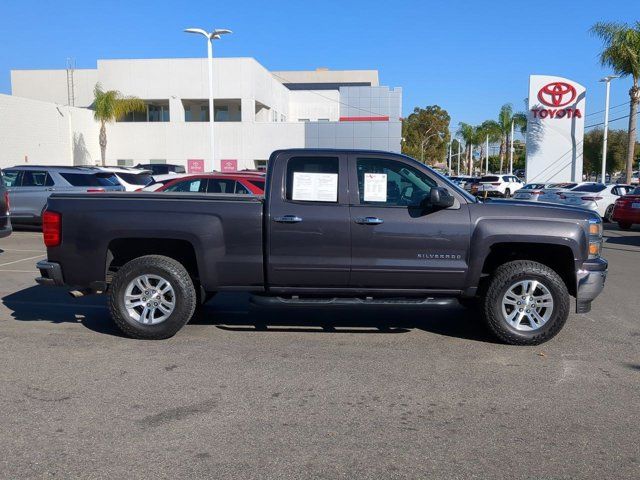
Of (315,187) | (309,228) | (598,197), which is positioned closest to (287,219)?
(309,228)

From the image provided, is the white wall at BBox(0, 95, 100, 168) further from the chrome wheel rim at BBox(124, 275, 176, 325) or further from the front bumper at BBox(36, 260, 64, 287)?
the chrome wheel rim at BBox(124, 275, 176, 325)

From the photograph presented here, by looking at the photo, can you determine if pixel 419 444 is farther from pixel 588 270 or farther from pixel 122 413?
pixel 588 270

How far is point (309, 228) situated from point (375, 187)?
83 cm

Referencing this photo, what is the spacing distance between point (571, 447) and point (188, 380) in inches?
119

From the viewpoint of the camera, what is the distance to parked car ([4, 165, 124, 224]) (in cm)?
1572

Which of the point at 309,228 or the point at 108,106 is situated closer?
the point at 309,228

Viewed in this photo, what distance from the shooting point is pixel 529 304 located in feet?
20.1

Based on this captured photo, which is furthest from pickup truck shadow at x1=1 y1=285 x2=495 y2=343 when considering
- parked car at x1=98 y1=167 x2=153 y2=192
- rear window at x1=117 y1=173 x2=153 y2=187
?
rear window at x1=117 y1=173 x2=153 y2=187

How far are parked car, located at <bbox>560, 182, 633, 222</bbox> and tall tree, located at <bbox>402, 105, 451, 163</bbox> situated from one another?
60522mm

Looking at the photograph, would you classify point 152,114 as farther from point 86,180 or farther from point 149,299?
point 149,299

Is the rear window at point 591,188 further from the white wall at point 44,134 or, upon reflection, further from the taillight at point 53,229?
the white wall at point 44,134

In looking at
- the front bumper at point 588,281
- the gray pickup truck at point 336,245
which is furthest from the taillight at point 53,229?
the front bumper at point 588,281

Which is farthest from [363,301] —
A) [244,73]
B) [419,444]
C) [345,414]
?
[244,73]

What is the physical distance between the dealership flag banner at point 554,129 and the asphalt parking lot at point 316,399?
99.8 ft
